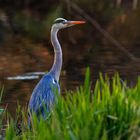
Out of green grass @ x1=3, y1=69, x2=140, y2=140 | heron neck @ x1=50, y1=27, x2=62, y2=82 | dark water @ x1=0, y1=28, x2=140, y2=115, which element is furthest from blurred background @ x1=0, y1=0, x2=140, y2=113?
green grass @ x1=3, y1=69, x2=140, y2=140

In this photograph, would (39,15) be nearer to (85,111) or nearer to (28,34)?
(28,34)

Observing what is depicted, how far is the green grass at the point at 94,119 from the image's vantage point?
199 inches

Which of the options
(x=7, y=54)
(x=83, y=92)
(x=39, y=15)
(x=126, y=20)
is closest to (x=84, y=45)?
(x=7, y=54)

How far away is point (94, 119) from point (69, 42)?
10833 mm

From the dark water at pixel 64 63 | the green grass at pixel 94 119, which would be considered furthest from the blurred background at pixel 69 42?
the green grass at pixel 94 119

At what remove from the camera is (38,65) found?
13344mm

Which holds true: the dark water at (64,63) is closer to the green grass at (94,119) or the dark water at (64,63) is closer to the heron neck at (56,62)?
the heron neck at (56,62)

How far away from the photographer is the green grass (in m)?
5.06

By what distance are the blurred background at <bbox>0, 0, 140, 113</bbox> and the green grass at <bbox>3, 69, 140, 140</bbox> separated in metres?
3.75

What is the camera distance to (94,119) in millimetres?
5285

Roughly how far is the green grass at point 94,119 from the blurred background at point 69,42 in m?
3.75

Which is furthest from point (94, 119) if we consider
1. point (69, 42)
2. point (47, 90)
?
point (69, 42)

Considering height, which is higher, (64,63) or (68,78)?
(64,63)

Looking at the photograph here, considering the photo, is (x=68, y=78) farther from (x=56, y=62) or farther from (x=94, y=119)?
(x=94, y=119)
